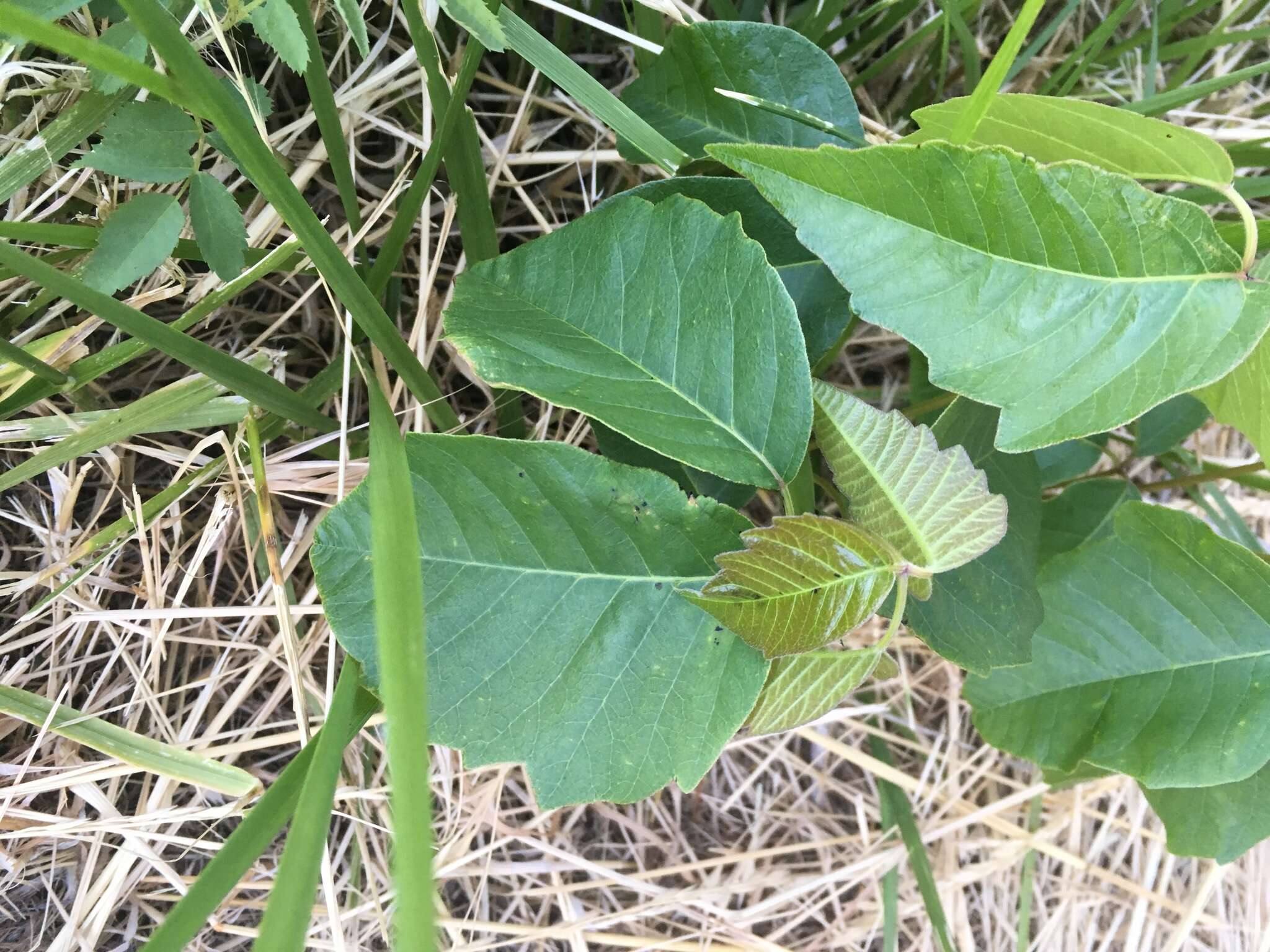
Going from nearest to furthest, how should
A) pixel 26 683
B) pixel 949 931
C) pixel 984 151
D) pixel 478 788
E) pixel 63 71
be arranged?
pixel 984 151, pixel 63 71, pixel 26 683, pixel 478 788, pixel 949 931

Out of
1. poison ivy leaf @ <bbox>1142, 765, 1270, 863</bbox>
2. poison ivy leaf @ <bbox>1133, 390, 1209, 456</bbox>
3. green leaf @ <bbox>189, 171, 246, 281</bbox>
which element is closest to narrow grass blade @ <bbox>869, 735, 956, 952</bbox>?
poison ivy leaf @ <bbox>1142, 765, 1270, 863</bbox>

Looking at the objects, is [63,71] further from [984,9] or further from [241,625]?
[984,9]

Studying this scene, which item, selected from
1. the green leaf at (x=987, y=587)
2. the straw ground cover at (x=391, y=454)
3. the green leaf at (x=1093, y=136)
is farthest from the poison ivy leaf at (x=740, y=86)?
the green leaf at (x=987, y=587)

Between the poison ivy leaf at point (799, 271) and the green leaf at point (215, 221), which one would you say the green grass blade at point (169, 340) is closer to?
the green leaf at point (215, 221)

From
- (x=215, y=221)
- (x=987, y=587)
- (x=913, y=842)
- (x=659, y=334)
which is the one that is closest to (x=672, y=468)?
(x=659, y=334)

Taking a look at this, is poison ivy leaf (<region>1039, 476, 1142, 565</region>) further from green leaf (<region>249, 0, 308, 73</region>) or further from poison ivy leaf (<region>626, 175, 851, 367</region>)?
green leaf (<region>249, 0, 308, 73</region>)

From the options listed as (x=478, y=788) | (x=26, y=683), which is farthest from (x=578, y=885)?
(x=26, y=683)
